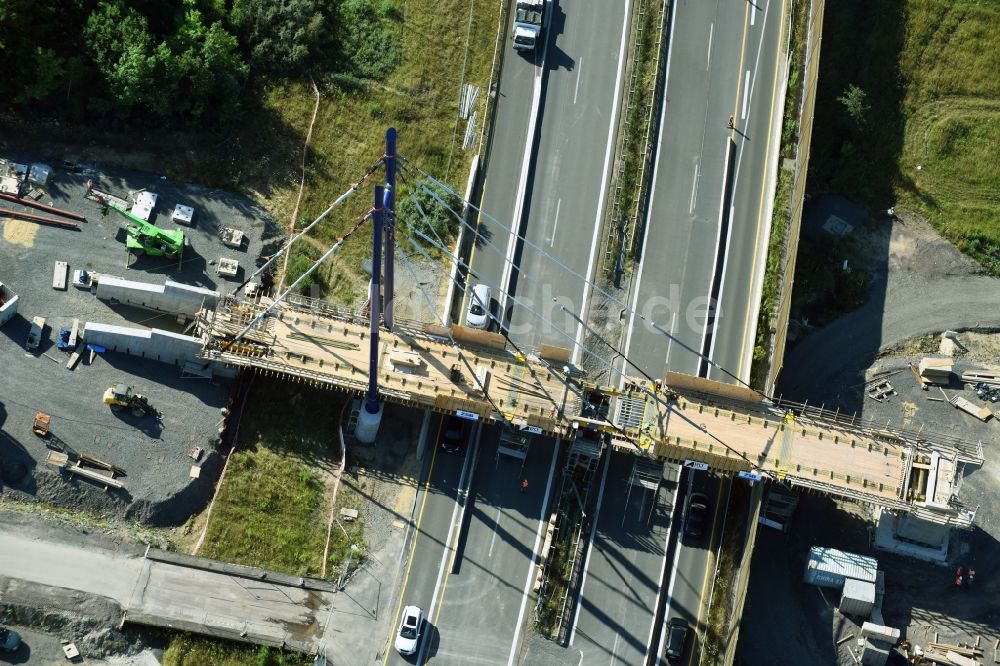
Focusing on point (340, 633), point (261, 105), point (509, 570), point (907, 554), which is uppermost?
point (261, 105)

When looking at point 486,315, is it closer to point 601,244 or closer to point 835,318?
point 601,244

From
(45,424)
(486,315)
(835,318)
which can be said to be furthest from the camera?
(835,318)

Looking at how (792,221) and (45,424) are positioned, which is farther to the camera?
(792,221)

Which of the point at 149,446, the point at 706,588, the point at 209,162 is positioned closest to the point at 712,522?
the point at 706,588

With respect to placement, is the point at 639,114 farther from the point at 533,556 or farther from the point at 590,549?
the point at 533,556

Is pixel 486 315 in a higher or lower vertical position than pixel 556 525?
higher

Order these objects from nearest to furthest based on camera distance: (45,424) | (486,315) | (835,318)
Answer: (45,424)
(486,315)
(835,318)
